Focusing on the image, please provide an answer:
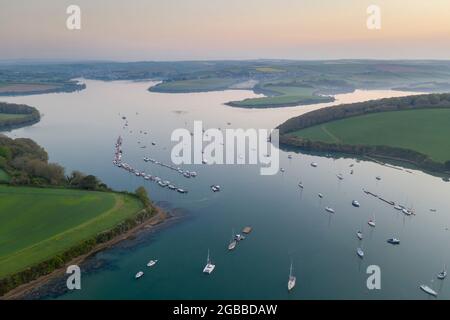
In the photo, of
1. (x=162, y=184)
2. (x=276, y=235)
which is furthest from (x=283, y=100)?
(x=276, y=235)

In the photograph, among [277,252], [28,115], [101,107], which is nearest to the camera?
[277,252]

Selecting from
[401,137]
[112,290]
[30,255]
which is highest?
[401,137]

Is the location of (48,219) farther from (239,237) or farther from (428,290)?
(428,290)

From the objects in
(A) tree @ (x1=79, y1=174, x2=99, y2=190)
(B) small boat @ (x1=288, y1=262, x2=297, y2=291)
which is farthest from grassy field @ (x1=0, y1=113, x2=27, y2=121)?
(B) small boat @ (x1=288, y1=262, x2=297, y2=291)

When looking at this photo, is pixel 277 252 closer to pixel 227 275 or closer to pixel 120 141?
pixel 227 275

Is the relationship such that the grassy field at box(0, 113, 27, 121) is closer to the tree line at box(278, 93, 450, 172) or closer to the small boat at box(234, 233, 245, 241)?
the tree line at box(278, 93, 450, 172)

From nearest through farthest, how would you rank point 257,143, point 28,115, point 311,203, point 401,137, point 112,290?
point 112,290, point 311,203, point 401,137, point 257,143, point 28,115

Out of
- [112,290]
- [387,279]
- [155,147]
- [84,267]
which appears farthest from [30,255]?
[155,147]
